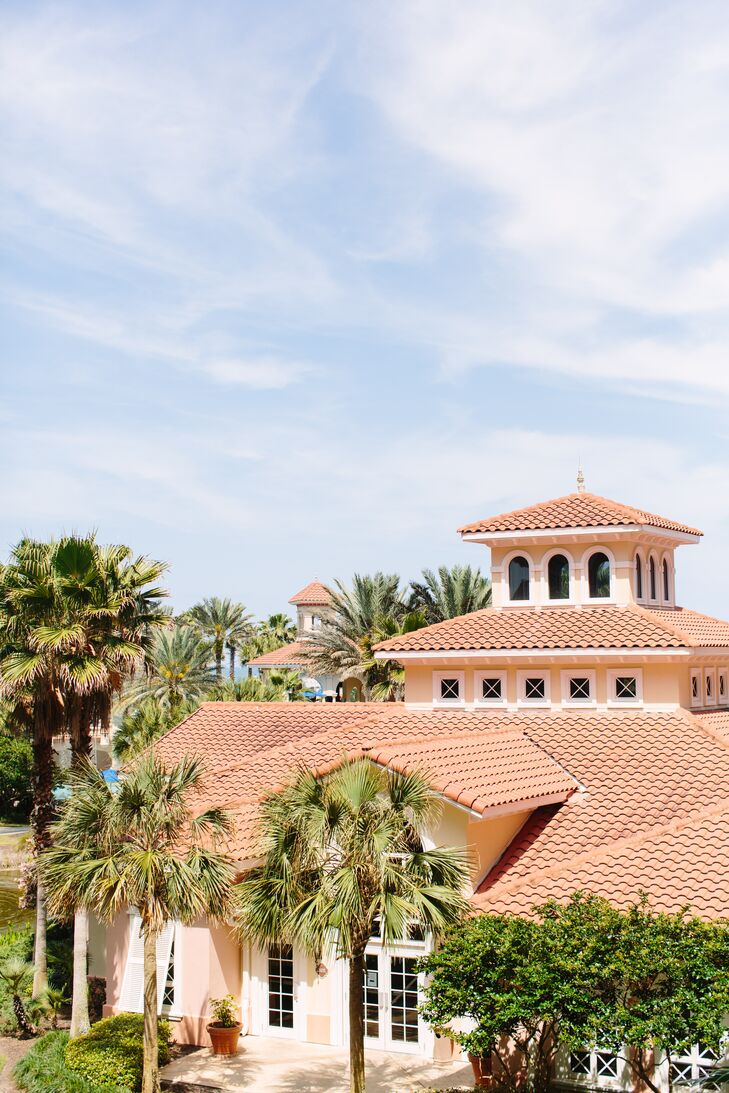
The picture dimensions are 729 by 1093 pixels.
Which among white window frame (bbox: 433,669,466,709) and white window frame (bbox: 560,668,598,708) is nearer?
white window frame (bbox: 560,668,598,708)

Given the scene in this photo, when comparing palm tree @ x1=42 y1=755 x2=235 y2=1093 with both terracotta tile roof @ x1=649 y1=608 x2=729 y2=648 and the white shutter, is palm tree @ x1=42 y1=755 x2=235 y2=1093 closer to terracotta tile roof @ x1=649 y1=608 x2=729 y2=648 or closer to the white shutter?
the white shutter

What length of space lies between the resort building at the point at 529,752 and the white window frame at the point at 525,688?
0.15 ft

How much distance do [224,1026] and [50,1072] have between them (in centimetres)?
300

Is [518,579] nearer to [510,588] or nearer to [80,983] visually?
[510,588]

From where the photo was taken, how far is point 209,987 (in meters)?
20.7

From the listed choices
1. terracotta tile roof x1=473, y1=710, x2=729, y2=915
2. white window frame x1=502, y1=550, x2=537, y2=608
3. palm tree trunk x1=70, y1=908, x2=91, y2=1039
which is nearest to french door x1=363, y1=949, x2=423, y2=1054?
terracotta tile roof x1=473, y1=710, x2=729, y2=915

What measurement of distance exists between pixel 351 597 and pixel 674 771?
2505cm

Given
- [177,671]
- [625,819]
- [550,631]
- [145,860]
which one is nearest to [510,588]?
[550,631]

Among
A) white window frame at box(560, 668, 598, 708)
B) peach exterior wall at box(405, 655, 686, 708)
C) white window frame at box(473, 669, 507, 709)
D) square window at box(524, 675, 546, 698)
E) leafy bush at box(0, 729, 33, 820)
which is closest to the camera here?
peach exterior wall at box(405, 655, 686, 708)

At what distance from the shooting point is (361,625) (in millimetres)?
46156

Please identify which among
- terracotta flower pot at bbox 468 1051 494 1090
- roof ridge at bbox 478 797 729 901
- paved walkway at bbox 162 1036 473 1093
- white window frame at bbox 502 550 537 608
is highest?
white window frame at bbox 502 550 537 608

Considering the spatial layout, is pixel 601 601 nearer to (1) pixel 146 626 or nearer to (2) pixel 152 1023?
(1) pixel 146 626

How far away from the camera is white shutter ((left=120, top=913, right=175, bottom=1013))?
21.1 m

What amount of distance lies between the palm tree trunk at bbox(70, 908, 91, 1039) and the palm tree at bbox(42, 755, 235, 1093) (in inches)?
173
